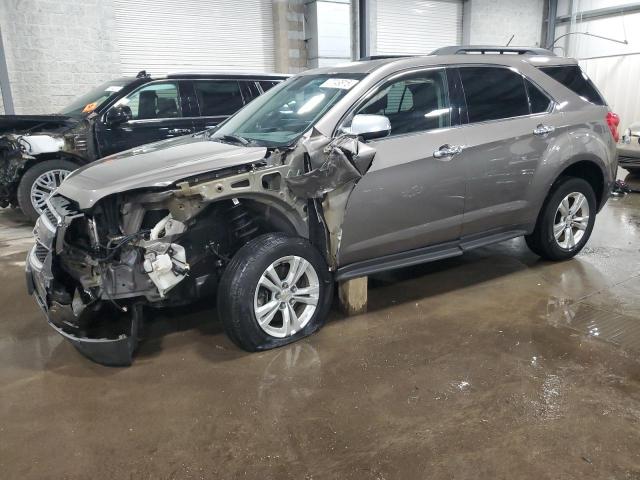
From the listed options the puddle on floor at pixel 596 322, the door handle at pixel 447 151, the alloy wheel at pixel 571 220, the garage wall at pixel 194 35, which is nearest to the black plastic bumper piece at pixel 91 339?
the door handle at pixel 447 151

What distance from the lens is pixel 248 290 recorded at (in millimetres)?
2990

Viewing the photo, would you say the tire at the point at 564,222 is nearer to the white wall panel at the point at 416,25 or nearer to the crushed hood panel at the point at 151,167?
the crushed hood panel at the point at 151,167

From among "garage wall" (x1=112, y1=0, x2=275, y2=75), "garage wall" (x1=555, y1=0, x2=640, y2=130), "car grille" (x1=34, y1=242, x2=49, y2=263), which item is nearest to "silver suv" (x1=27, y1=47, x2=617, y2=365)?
"car grille" (x1=34, y1=242, x2=49, y2=263)

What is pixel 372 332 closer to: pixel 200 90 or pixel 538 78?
pixel 538 78

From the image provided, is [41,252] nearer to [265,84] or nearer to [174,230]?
[174,230]

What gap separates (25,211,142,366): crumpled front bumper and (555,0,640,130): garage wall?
14.0m

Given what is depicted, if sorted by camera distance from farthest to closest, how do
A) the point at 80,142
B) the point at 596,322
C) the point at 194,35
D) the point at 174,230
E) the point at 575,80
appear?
the point at 194,35 → the point at 80,142 → the point at 575,80 → the point at 596,322 → the point at 174,230

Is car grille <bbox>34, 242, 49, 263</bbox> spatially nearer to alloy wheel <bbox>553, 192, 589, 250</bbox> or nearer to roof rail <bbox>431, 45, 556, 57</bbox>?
roof rail <bbox>431, 45, 556, 57</bbox>

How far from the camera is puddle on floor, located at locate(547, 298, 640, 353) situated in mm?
3277

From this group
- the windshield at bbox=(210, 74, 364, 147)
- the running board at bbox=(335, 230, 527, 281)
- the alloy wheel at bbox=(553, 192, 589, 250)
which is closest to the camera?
the windshield at bbox=(210, 74, 364, 147)

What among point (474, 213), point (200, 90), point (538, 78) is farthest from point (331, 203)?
point (200, 90)

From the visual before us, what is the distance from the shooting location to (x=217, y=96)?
6.79 metres

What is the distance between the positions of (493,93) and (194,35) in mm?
7677

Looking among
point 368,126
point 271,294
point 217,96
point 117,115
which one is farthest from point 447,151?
point 117,115
